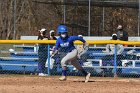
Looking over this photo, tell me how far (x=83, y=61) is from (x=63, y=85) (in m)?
3.86

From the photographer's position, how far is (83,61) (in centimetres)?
1931

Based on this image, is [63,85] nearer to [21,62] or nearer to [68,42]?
[68,42]

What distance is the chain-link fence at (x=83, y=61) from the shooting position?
18.9 m

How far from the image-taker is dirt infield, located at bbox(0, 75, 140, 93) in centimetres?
1407

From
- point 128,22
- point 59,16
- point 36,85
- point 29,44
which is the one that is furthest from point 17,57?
point 128,22

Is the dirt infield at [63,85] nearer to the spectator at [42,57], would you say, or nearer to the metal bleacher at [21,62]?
the spectator at [42,57]

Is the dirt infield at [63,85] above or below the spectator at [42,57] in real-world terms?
below

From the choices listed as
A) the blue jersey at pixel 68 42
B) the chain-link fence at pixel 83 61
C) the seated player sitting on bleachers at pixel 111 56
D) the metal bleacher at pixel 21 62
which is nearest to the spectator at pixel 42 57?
the chain-link fence at pixel 83 61

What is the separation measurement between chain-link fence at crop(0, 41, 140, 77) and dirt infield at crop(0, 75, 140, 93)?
2.28ft

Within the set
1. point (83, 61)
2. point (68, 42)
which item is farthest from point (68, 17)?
point (68, 42)

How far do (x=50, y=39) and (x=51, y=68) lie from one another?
106 cm

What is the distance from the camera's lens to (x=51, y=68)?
63.1ft

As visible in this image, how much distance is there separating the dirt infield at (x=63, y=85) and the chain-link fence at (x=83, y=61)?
69cm

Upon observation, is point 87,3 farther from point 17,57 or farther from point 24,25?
point 24,25
